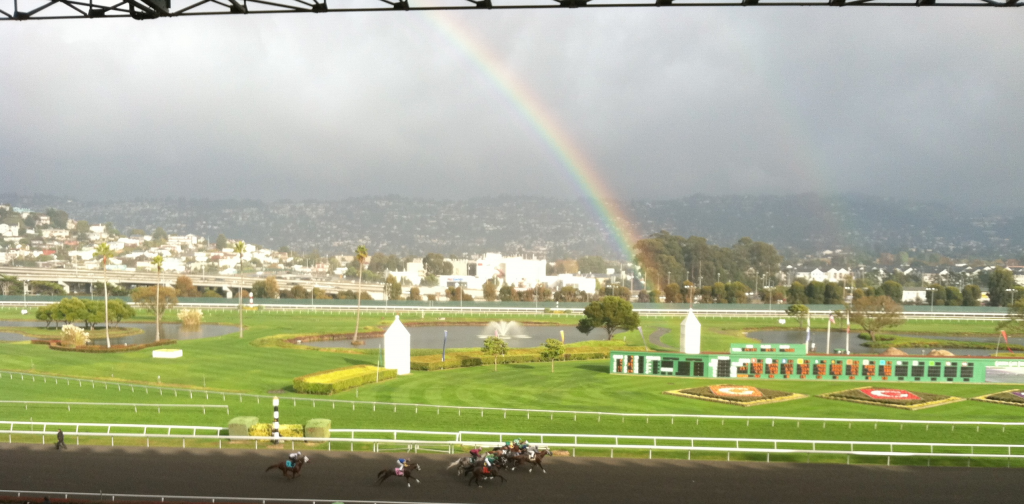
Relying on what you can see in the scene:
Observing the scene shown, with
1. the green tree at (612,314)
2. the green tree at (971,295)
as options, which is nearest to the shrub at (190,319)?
the green tree at (612,314)

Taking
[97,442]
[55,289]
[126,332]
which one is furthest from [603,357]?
[55,289]

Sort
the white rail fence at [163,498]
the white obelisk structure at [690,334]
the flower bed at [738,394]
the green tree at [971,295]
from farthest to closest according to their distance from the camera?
1. the green tree at [971,295]
2. the white obelisk structure at [690,334]
3. the flower bed at [738,394]
4. the white rail fence at [163,498]

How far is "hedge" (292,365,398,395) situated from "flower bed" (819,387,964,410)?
2474 cm

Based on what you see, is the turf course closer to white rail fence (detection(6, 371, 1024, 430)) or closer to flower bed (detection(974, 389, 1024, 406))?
white rail fence (detection(6, 371, 1024, 430))

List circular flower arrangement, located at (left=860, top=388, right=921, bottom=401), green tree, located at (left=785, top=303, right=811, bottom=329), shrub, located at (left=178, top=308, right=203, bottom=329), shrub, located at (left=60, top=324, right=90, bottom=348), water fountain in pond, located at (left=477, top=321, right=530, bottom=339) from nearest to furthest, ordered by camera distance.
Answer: circular flower arrangement, located at (left=860, top=388, right=921, bottom=401) → shrub, located at (left=60, top=324, right=90, bottom=348) → water fountain in pond, located at (left=477, top=321, right=530, bottom=339) → shrub, located at (left=178, top=308, right=203, bottom=329) → green tree, located at (left=785, top=303, right=811, bottom=329)

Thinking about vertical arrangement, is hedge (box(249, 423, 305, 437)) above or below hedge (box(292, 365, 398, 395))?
above

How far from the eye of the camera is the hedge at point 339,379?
41438mm

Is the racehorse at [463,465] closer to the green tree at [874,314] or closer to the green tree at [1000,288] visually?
the green tree at [874,314]

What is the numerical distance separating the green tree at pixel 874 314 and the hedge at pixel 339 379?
58.7 meters

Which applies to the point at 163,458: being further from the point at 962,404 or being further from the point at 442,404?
the point at 962,404

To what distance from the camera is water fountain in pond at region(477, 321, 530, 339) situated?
84.3 metres

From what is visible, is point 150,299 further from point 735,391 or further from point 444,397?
point 735,391

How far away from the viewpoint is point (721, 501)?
20344 millimetres

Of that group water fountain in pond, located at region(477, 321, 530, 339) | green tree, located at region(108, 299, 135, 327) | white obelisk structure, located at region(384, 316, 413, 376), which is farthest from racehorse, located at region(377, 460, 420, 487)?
green tree, located at region(108, 299, 135, 327)
